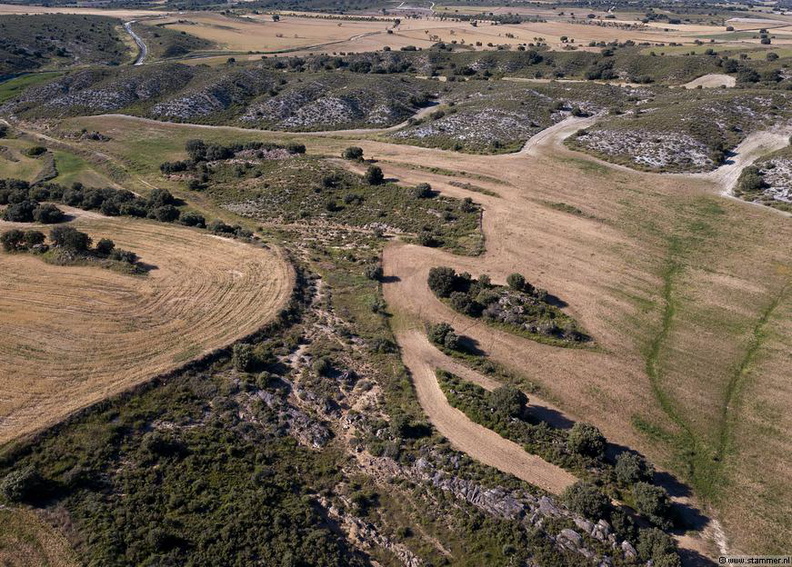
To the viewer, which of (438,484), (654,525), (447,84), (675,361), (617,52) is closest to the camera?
(654,525)

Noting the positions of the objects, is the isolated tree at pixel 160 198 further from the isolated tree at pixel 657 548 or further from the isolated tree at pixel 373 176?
the isolated tree at pixel 657 548

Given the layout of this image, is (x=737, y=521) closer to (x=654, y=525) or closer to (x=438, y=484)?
(x=654, y=525)

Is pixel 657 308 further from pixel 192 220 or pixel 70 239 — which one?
pixel 70 239

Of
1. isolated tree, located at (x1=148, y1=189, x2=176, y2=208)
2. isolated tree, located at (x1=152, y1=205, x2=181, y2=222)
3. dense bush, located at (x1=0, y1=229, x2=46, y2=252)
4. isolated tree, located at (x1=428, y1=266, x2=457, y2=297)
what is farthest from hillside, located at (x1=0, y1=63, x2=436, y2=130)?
isolated tree, located at (x1=428, y1=266, x2=457, y2=297)

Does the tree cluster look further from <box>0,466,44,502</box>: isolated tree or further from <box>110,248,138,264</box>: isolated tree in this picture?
<box>0,466,44,502</box>: isolated tree

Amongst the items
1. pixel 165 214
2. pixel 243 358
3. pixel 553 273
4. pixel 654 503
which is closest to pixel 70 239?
pixel 165 214

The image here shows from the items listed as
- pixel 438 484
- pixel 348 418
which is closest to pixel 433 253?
pixel 348 418
